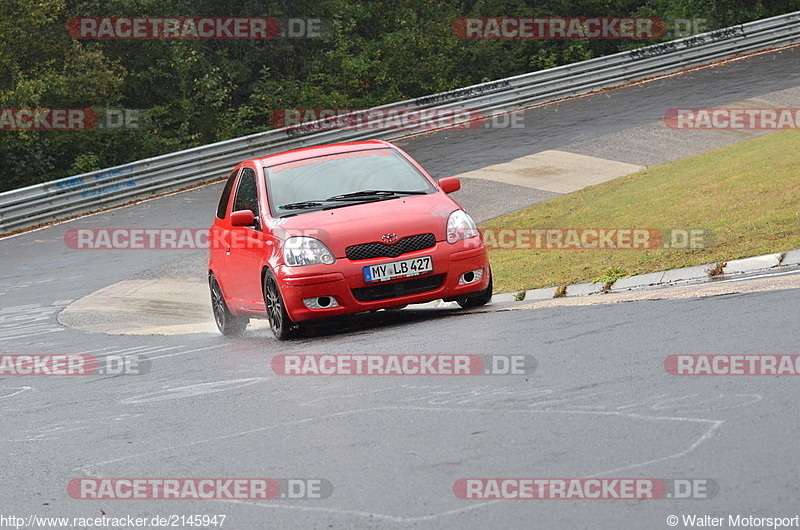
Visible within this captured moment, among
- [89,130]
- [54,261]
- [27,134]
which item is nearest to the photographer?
[54,261]

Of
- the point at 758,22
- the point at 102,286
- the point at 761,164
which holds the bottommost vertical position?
the point at 102,286

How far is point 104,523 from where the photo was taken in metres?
5.07

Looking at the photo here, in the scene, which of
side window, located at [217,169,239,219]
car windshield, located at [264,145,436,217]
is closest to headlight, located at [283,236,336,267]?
car windshield, located at [264,145,436,217]

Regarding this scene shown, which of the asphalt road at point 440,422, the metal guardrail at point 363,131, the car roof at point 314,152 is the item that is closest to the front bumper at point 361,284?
the asphalt road at point 440,422

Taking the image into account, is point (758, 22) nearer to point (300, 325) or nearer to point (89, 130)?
point (89, 130)

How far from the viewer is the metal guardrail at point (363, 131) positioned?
24750 mm

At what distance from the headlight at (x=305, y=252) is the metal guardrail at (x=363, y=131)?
51.1 feet

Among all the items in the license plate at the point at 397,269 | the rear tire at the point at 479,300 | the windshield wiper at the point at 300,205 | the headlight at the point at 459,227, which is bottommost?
the rear tire at the point at 479,300

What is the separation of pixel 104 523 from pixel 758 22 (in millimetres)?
31033

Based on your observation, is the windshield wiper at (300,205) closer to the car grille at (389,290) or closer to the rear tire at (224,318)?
the car grille at (389,290)

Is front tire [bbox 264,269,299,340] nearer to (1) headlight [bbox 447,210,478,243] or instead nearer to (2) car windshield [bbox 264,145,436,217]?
(2) car windshield [bbox 264,145,436,217]

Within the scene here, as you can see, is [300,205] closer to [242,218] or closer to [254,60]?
[242,218]

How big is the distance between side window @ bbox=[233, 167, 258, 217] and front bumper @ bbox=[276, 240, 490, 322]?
4.44 feet

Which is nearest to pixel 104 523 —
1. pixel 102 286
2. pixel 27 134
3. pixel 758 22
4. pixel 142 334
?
pixel 142 334
